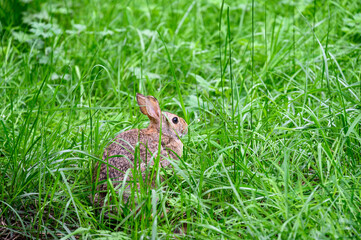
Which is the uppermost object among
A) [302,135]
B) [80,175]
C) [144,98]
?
[144,98]

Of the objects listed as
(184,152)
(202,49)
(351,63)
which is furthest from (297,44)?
(184,152)

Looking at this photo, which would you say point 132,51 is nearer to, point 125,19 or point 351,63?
point 125,19

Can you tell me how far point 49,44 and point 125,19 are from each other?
107cm

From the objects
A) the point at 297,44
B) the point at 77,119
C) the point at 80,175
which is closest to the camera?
the point at 80,175

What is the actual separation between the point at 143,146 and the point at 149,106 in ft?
1.07

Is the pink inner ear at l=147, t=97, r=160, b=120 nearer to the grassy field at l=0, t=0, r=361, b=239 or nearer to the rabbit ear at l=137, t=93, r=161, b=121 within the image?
the rabbit ear at l=137, t=93, r=161, b=121

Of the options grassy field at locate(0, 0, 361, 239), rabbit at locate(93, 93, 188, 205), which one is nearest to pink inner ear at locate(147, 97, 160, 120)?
rabbit at locate(93, 93, 188, 205)

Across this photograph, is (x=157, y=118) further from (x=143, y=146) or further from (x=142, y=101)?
(x=143, y=146)

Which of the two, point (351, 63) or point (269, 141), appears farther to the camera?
point (351, 63)

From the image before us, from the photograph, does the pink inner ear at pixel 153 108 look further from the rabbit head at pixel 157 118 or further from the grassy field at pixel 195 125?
the grassy field at pixel 195 125

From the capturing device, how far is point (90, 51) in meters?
4.44

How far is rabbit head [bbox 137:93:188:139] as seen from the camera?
Answer: 3.12 m

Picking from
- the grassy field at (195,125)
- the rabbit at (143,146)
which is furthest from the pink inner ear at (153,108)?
the grassy field at (195,125)

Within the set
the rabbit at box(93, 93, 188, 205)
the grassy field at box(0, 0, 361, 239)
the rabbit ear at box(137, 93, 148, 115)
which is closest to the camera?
the grassy field at box(0, 0, 361, 239)
